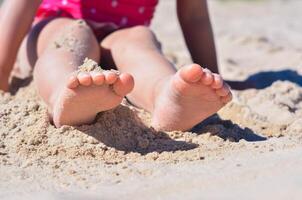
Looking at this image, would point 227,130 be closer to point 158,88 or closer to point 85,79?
point 158,88

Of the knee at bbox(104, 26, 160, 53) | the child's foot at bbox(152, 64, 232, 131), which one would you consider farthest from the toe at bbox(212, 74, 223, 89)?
the knee at bbox(104, 26, 160, 53)

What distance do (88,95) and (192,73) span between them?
26 cm

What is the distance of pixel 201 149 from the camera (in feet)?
5.80

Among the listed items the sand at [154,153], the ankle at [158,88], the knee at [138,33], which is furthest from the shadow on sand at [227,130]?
the knee at [138,33]

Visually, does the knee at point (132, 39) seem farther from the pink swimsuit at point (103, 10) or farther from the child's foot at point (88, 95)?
the child's foot at point (88, 95)

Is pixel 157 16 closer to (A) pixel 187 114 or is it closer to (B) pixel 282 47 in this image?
(B) pixel 282 47

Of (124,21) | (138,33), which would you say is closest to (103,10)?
(124,21)

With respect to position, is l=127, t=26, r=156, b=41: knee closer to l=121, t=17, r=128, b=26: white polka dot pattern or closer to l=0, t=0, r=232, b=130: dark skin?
l=0, t=0, r=232, b=130: dark skin

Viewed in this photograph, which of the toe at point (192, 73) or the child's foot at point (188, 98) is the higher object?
the toe at point (192, 73)

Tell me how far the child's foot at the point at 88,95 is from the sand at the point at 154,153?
Result: 0.04 m

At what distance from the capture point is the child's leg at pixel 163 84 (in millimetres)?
1733

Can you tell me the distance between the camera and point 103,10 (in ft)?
8.55

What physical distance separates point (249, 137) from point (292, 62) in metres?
1.16

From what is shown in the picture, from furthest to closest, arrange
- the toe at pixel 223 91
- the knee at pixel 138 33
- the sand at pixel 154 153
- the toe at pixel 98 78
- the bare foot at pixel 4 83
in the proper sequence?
the knee at pixel 138 33, the bare foot at pixel 4 83, the toe at pixel 223 91, the toe at pixel 98 78, the sand at pixel 154 153
